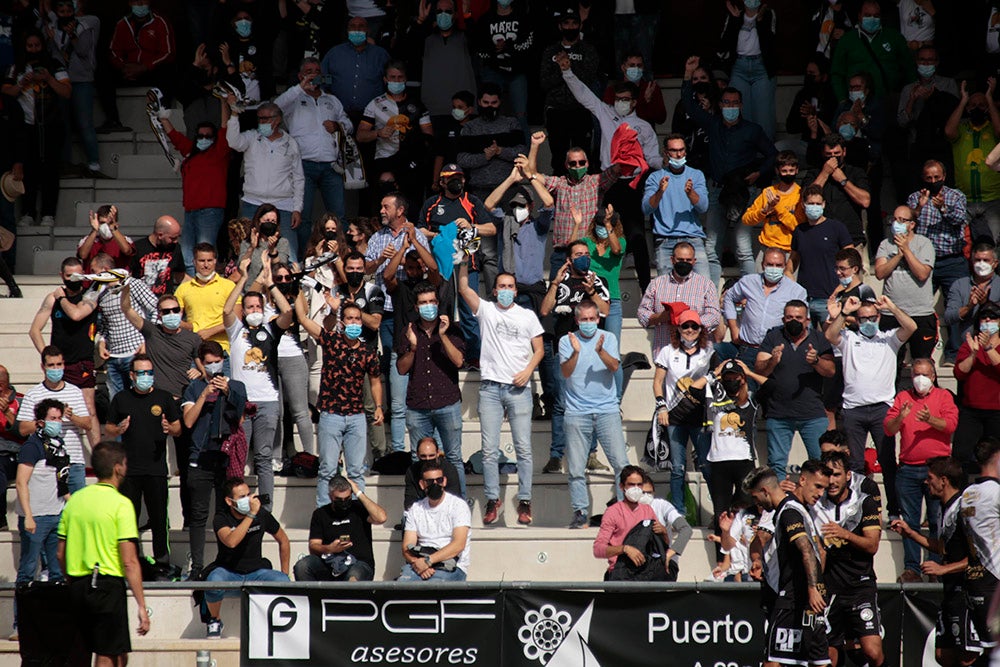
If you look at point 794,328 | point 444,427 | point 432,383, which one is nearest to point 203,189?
point 432,383

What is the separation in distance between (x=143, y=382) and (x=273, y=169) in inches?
137

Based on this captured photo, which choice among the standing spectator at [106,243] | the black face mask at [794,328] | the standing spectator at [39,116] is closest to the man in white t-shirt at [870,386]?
the black face mask at [794,328]

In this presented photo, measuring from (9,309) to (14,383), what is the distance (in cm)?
122

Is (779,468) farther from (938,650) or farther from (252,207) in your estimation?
(252,207)

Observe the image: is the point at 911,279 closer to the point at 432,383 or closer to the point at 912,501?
the point at 912,501

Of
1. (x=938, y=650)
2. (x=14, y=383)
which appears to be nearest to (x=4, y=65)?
(x=14, y=383)

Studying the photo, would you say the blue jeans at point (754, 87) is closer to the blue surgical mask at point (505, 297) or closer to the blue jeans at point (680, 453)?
the blue surgical mask at point (505, 297)

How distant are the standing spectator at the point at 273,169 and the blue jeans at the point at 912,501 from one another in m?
6.62

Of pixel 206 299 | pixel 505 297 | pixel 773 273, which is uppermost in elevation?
pixel 773 273

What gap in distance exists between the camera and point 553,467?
1368cm

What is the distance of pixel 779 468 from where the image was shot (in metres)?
13.1

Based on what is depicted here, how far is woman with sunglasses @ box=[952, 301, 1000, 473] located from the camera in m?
13.0

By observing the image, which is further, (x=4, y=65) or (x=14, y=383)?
(x=4, y=65)

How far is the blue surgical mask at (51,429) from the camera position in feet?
41.3
